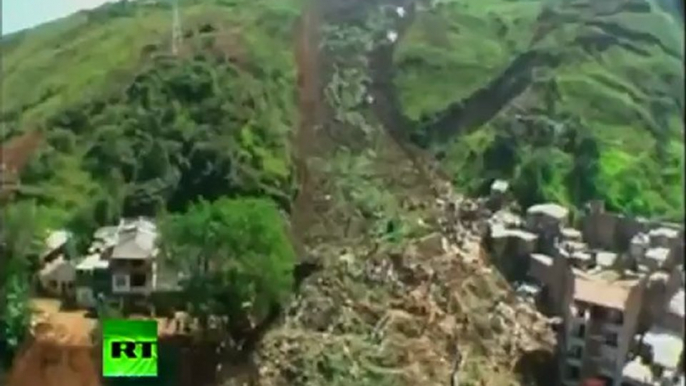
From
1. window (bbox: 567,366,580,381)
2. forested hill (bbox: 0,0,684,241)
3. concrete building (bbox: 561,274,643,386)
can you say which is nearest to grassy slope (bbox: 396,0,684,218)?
forested hill (bbox: 0,0,684,241)

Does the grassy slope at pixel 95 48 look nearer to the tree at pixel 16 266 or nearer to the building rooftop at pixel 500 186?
the tree at pixel 16 266

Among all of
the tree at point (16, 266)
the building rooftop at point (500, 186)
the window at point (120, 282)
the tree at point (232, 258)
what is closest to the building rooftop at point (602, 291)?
the building rooftop at point (500, 186)

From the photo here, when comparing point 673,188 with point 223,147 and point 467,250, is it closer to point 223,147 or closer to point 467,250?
point 467,250

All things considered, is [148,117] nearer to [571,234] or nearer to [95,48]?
[95,48]

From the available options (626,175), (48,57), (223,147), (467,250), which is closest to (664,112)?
(626,175)

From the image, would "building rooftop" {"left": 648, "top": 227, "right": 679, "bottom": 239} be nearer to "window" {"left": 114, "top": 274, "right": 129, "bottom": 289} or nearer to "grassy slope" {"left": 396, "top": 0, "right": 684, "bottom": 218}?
"grassy slope" {"left": 396, "top": 0, "right": 684, "bottom": 218}

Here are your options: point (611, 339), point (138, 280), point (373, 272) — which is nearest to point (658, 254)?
point (611, 339)
